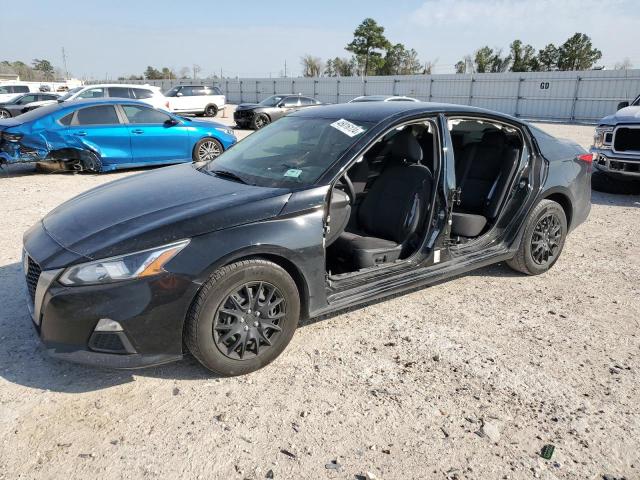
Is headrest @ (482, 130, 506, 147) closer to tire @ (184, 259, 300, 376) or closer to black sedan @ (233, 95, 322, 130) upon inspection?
tire @ (184, 259, 300, 376)

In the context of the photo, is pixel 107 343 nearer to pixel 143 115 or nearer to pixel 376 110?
pixel 376 110

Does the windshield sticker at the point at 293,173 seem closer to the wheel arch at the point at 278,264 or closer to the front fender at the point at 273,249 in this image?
the front fender at the point at 273,249

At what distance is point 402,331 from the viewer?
3.59m

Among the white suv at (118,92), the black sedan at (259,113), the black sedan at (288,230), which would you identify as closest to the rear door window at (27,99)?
the white suv at (118,92)

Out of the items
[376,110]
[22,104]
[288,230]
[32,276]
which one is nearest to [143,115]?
[376,110]

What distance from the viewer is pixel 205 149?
1038 centimetres

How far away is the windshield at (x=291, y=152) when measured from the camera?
11.1 ft

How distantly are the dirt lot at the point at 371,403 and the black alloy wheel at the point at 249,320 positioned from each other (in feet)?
0.71

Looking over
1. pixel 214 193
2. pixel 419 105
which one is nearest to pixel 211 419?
pixel 214 193

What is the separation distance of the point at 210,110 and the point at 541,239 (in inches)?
901

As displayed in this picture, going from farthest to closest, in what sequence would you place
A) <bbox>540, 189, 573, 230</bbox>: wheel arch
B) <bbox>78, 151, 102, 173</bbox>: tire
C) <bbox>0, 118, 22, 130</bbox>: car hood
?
<bbox>78, 151, 102, 173</bbox>: tire
<bbox>0, 118, 22, 130</bbox>: car hood
<bbox>540, 189, 573, 230</bbox>: wheel arch

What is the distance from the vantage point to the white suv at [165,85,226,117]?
23714 mm

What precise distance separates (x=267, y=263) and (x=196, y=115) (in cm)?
2481

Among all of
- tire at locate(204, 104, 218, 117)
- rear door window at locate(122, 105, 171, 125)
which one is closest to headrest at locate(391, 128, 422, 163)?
rear door window at locate(122, 105, 171, 125)
